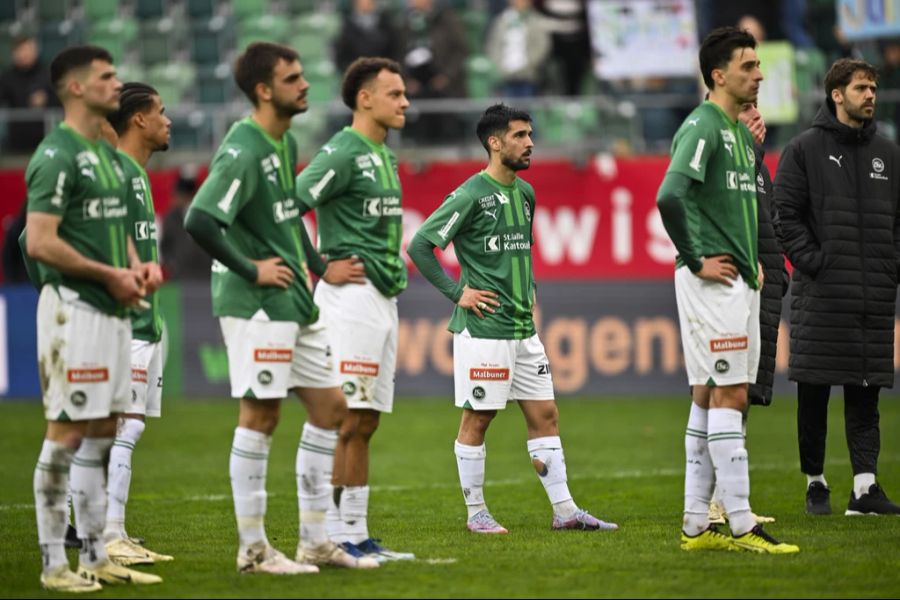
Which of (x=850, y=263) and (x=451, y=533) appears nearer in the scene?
(x=451, y=533)

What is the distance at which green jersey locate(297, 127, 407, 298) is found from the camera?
8.30 meters

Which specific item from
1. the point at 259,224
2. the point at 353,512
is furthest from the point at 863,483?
the point at 259,224

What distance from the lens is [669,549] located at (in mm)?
8430

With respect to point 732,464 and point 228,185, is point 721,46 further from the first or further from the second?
point 228,185

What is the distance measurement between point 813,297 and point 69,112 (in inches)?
205

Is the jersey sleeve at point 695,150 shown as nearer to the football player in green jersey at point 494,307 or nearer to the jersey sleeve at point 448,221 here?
the football player in green jersey at point 494,307

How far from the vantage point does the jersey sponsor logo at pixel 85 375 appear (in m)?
7.20

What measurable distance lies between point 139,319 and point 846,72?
481cm

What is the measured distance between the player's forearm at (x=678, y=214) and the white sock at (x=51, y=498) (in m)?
3.24

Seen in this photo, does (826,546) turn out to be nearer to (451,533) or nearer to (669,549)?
(669,549)

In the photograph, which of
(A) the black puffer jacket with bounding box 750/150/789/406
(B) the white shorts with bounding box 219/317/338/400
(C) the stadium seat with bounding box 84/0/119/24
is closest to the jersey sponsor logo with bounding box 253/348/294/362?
(B) the white shorts with bounding box 219/317/338/400

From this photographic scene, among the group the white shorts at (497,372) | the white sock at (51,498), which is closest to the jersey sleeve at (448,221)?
the white shorts at (497,372)

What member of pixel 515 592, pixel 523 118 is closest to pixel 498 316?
pixel 523 118

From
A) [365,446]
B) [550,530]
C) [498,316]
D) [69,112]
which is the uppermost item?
[69,112]
